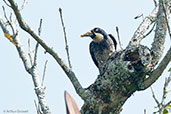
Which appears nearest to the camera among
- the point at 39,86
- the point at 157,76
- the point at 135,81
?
the point at 157,76

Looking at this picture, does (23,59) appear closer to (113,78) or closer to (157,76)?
(113,78)

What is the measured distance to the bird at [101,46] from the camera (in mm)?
5002

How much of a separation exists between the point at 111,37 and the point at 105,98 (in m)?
2.87

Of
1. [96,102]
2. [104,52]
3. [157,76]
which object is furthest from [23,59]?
[104,52]

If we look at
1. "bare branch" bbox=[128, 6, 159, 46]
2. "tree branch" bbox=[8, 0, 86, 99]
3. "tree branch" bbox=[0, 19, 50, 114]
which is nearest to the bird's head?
"bare branch" bbox=[128, 6, 159, 46]

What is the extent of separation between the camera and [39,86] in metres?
2.71

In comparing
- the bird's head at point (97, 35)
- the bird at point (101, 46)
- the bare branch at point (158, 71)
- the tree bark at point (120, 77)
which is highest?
the bird's head at point (97, 35)

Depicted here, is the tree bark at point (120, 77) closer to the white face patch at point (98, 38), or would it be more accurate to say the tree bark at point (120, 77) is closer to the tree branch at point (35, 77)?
the tree branch at point (35, 77)

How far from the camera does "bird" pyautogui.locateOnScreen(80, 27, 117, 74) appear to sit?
197 inches

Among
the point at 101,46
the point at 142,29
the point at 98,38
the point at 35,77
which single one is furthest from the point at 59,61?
the point at 98,38

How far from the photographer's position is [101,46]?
5133 mm

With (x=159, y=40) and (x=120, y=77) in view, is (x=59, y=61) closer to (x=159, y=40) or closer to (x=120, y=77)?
(x=120, y=77)

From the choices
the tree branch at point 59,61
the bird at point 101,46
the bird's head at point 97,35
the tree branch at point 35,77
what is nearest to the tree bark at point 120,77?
the tree branch at point 59,61

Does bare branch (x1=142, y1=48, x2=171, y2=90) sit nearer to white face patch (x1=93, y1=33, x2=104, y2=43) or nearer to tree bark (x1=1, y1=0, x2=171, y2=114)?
tree bark (x1=1, y1=0, x2=171, y2=114)
